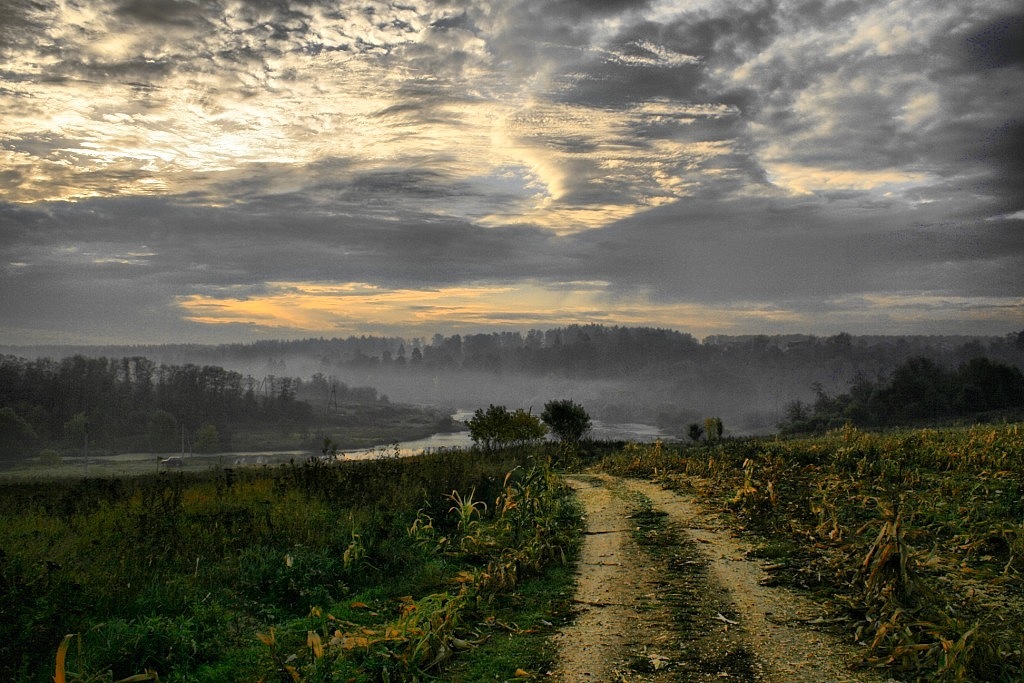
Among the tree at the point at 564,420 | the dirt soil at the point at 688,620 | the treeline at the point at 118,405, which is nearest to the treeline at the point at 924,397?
the tree at the point at 564,420

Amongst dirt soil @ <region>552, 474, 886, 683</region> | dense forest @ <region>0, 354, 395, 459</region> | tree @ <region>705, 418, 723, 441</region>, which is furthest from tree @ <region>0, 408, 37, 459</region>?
dirt soil @ <region>552, 474, 886, 683</region>

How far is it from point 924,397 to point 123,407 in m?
141

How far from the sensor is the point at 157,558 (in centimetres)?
960

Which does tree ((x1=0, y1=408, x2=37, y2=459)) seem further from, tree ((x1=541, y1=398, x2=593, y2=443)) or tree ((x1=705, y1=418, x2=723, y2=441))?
tree ((x1=705, y1=418, x2=723, y2=441))

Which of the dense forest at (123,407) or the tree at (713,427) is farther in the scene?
the dense forest at (123,407)

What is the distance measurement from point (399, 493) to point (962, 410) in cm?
8908

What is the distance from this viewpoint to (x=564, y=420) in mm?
39969

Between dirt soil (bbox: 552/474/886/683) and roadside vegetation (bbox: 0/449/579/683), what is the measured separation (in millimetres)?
461

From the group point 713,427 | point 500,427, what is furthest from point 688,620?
point 713,427

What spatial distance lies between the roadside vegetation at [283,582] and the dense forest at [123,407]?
117m

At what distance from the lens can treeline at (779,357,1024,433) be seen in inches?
3172

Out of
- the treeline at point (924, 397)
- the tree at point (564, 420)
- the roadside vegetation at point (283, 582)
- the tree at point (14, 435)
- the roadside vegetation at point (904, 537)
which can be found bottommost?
the tree at point (14, 435)

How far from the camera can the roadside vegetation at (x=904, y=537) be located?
6.07 meters

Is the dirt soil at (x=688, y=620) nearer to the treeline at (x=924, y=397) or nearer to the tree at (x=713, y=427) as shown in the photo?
the tree at (x=713, y=427)
